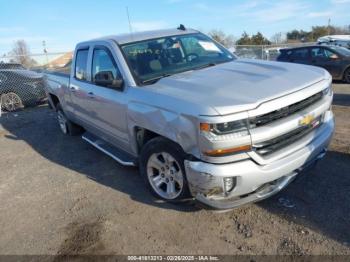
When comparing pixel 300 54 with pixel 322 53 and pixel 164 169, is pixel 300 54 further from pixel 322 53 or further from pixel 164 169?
pixel 164 169

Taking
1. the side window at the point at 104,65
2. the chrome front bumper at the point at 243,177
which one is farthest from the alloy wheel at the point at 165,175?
the side window at the point at 104,65

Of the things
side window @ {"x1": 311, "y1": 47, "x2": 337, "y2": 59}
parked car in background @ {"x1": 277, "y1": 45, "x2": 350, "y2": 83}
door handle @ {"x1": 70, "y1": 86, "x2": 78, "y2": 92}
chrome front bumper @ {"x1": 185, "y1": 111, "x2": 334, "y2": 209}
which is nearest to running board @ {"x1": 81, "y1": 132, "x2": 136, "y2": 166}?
door handle @ {"x1": 70, "y1": 86, "x2": 78, "y2": 92}

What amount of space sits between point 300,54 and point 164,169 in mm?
11577

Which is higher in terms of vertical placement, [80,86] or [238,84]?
[238,84]

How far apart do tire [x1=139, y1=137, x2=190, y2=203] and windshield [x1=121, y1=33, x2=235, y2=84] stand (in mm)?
852

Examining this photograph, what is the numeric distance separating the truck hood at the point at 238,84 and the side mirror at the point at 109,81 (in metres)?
0.48

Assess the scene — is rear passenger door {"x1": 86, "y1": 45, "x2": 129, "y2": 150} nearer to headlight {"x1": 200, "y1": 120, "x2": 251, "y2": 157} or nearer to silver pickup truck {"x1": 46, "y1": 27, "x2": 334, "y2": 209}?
silver pickup truck {"x1": 46, "y1": 27, "x2": 334, "y2": 209}

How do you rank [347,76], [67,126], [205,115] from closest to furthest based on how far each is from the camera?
[205,115] < [67,126] < [347,76]

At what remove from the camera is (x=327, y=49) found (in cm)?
1299

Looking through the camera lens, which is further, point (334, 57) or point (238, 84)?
point (334, 57)

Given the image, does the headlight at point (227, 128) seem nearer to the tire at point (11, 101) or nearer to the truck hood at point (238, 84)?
the truck hood at point (238, 84)

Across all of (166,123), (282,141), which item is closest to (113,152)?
(166,123)

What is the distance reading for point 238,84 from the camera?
361 centimetres

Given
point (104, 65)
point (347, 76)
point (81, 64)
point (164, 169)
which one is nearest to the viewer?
point (164, 169)
